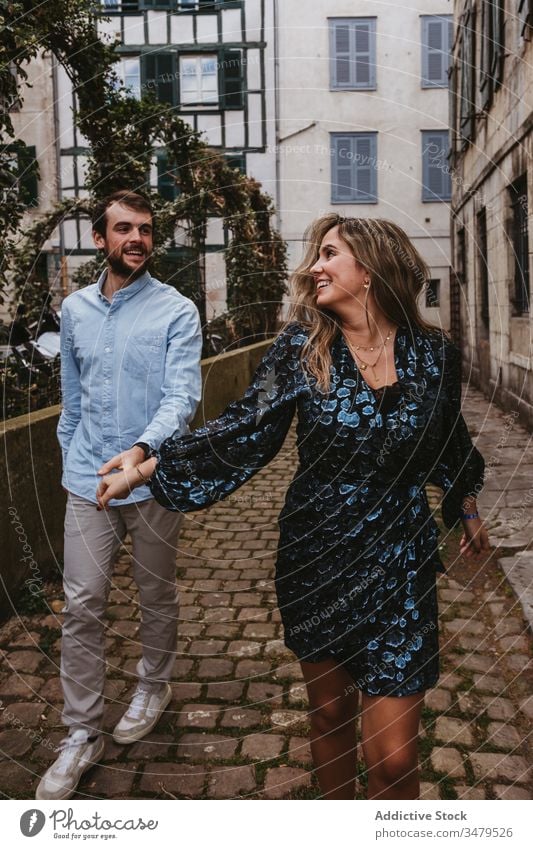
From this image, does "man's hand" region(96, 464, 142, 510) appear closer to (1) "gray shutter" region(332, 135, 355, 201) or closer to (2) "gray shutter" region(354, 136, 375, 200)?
(1) "gray shutter" region(332, 135, 355, 201)

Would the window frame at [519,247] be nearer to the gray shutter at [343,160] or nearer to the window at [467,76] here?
the window at [467,76]

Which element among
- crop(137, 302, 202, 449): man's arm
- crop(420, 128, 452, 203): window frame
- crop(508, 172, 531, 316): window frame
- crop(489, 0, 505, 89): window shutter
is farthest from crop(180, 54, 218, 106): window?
crop(137, 302, 202, 449): man's arm

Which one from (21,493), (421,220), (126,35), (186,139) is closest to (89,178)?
(186,139)

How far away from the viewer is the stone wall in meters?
4.25

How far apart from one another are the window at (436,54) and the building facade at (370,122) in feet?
0.11

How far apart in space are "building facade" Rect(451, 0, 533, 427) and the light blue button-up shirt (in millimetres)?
4655

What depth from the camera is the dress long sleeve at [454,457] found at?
2.26m

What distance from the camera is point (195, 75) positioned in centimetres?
1828

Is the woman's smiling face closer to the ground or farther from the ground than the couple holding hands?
farther from the ground

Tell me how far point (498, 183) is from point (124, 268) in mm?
9265

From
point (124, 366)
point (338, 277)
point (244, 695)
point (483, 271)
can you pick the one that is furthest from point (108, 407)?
point (483, 271)

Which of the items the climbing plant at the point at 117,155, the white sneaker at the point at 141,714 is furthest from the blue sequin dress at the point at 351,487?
the climbing plant at the point at 117,155
